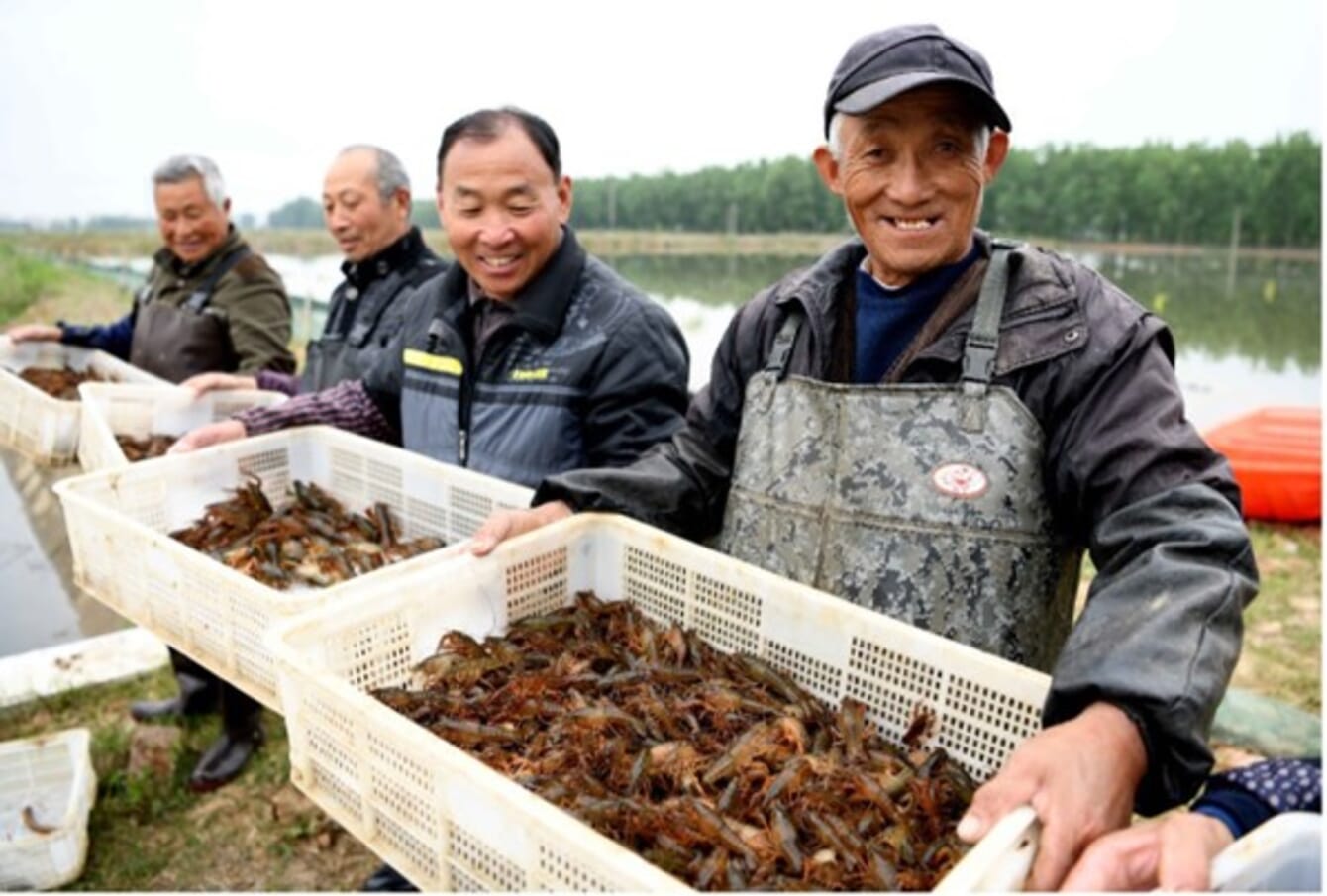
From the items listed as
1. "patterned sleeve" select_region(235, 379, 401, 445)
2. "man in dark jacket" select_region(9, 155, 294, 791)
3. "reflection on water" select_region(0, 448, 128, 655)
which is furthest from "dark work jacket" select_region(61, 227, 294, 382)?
"patterned sleeve" select_region(235, 379, 401, 445)

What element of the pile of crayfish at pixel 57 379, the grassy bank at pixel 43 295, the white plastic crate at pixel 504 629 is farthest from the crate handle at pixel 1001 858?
the grassy bank at pixel 43 295

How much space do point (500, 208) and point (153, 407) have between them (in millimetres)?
2689

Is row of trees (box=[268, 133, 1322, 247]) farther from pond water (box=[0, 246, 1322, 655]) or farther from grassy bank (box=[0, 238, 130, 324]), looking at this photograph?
grassy bank (box=[0, 238, 130, 324])

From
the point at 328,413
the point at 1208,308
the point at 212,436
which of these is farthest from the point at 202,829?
the point at 1208,308

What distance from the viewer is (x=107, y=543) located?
3.23m

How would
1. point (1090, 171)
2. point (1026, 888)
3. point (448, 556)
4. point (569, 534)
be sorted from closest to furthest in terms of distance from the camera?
1. point (1026, 888)
2. point (448, 556)
3. point (569, 534)
4. point (1090, 171)

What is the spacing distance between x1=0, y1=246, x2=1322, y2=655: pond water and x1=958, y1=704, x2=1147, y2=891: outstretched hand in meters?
1.12

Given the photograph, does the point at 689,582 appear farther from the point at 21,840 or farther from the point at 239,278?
the point at 239,278

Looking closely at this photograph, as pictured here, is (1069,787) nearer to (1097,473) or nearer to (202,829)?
(1097,473)

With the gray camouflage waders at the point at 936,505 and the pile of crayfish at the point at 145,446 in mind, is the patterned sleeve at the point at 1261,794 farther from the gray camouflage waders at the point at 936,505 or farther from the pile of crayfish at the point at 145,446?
the pile of crayfish at the point at 145,446

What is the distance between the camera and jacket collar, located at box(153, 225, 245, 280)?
5836 mm

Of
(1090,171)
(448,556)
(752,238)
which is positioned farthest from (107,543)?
(1090,171)

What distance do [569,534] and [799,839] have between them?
1209 millimetres

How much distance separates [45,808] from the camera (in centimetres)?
439
